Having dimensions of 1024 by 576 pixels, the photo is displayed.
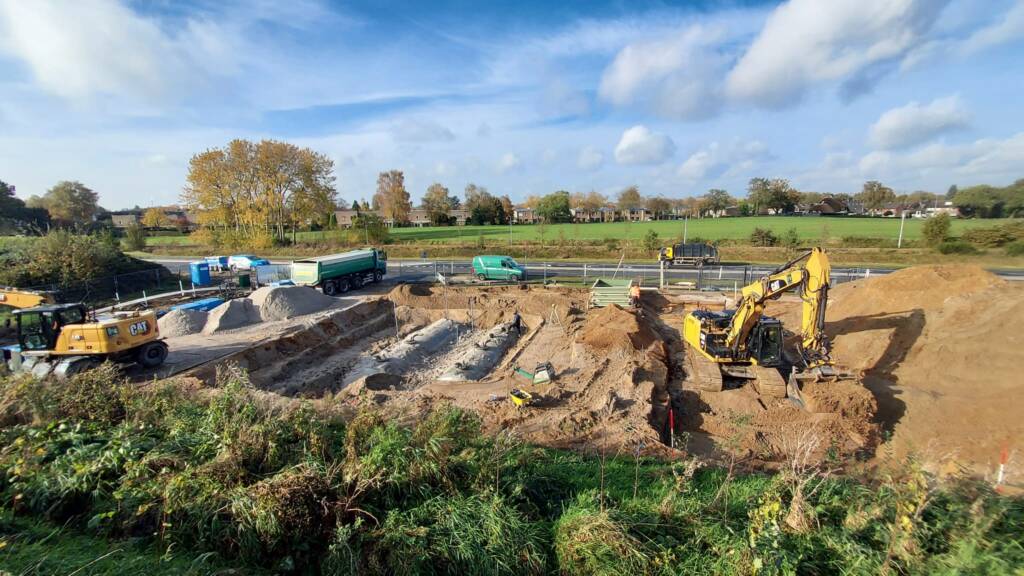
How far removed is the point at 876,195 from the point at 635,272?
302ft

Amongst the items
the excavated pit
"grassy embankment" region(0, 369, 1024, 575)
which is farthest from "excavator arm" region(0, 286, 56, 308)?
"grassy embankment" region(0, 369, 1024, 575)

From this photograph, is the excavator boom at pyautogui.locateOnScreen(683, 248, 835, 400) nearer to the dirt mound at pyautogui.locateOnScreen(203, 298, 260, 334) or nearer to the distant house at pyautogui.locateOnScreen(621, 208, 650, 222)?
the dirt mound at pyautogui.locateOnScreen(203, 298, 260, 334)

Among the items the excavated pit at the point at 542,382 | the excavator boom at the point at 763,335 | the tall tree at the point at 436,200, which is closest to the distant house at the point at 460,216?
the tall tree at the point at 436,200

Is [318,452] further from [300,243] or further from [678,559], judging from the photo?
[300,243]

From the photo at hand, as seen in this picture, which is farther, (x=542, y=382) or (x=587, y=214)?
(x=587, y=214)

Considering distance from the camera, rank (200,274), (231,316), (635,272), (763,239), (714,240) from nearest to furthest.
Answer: (231,316), (200,274), (635,272), (763,239), (714,240)

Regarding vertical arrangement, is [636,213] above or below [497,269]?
above

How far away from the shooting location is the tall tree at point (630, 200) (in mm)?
101812

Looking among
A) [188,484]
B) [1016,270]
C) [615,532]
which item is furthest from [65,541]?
[1016,270]

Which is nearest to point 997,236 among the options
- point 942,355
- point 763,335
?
point 942,355

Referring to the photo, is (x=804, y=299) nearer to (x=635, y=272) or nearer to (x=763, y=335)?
(x=763, y=335)

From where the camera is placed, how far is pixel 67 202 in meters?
67.2

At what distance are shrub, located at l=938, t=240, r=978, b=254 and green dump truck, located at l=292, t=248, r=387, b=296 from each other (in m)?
44.2

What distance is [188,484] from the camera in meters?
4.75
